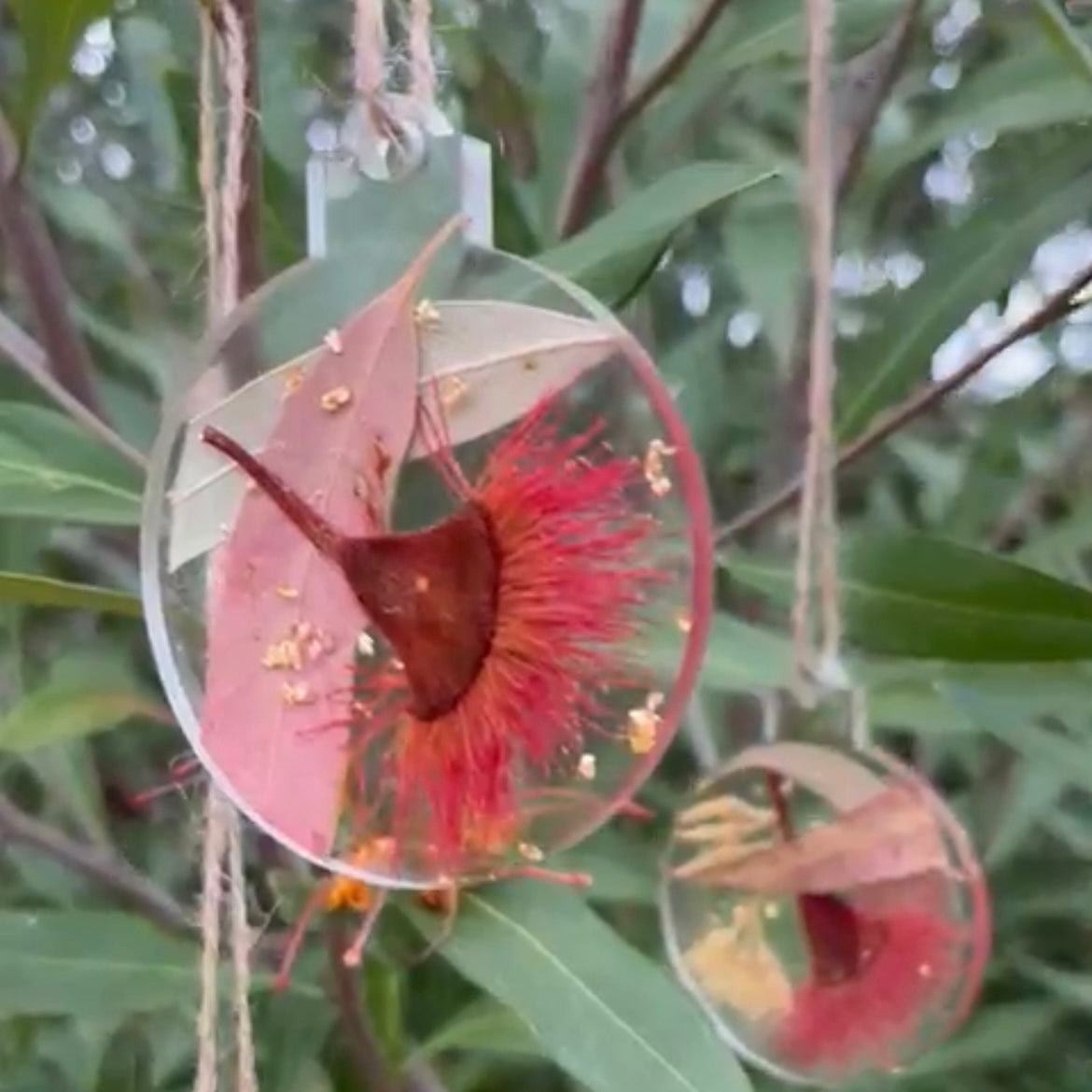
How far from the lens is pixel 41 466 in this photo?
50 cm

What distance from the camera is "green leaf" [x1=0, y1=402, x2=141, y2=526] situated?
494mm

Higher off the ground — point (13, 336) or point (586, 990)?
point (13, 336)

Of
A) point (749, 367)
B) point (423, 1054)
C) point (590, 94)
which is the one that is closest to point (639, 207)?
point (590, 94)

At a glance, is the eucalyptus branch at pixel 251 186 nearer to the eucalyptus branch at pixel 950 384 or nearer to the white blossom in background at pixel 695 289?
the eucalyptus branch at pixel 950 384

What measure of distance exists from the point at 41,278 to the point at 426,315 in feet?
0.76

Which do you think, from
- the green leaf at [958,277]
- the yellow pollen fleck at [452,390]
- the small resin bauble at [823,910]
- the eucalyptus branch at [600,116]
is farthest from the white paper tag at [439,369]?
the green leaf at [958,277]

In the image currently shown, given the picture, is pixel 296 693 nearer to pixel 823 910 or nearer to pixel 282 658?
pixel 282 658

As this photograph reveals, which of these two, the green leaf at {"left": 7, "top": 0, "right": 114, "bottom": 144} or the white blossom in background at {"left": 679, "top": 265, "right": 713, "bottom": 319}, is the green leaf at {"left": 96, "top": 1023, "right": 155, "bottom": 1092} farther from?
the white blossom in background at {"left": 679, "top": 265, "right": 713, "bottom": 319}

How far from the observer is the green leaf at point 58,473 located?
19.4 inches

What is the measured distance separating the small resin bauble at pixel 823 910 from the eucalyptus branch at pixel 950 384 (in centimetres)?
15

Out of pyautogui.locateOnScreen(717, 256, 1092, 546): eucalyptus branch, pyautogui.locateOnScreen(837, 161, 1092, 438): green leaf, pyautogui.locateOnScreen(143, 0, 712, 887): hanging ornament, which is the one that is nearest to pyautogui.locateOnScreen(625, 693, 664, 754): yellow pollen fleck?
pyautogui.locateOnScreen(143, 0, 712, 887): hanging ornament

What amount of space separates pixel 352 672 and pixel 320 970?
323 mm

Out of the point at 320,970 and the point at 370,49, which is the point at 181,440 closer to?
the point at 370,49

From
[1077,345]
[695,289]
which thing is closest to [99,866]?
[695,289]
